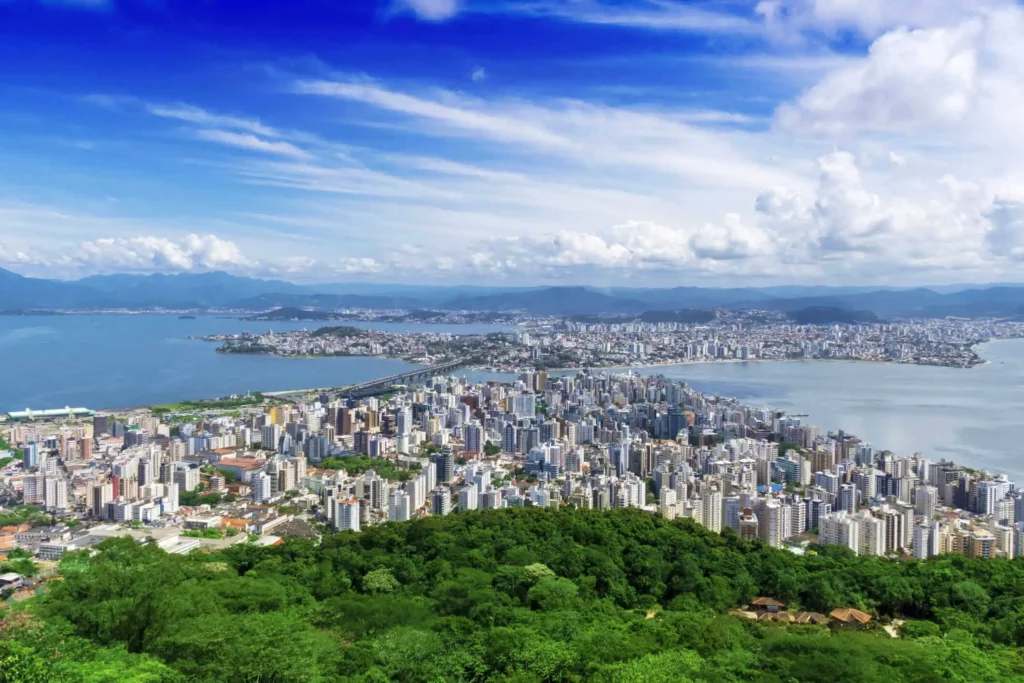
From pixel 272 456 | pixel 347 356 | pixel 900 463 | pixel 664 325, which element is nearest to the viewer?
pixel 900 463

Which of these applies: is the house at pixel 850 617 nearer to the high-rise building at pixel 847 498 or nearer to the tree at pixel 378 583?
the tree at pixel 378 583

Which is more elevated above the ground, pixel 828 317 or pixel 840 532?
pixel 828 317

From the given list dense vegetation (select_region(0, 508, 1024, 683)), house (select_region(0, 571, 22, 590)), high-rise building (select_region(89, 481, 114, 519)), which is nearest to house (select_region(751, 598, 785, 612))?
dense vegetation (select_region(0, 508, 1024, 683))

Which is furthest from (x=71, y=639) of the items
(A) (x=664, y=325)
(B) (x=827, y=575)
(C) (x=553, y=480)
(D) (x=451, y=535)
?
(A) (x=664, y=325)

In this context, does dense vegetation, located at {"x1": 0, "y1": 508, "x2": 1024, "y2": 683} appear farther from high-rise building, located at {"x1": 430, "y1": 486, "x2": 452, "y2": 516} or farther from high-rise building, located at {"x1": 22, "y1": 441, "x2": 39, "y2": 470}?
high-rise building, located at {"x1": 22, "y1": 441, "x2": 39, "y2": 470}

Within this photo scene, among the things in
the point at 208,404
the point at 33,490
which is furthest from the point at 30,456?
the point at 208,404

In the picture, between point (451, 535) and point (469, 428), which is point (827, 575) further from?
point (469, 428)

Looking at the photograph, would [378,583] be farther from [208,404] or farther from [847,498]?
[208,404]

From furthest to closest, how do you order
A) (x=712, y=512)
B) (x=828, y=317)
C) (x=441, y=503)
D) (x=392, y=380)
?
1. (x=828, y=317)
2. (x=392, y=380)
3. (x=441, y=503)
4. (x=712, y=512)

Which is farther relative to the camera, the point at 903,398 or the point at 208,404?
the point at 903,398
